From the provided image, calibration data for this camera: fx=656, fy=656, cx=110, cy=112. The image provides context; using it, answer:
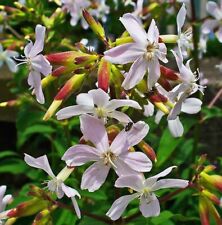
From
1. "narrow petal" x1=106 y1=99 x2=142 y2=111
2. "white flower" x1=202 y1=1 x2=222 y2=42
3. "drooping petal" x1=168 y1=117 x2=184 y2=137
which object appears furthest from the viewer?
"white flower" x1=202 y1=1 x2=222 y2=42

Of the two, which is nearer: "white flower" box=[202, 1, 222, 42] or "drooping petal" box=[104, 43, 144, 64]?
"drooping petal" box=[104, 43, 144, 64]

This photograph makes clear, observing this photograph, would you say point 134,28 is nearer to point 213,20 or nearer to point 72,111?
point 72,111

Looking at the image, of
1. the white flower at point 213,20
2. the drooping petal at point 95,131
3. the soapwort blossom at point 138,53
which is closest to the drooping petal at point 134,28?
the soapwort blossom at point 138,53

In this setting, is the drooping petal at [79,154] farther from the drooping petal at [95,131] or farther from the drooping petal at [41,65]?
the drooping petal at [41,65]

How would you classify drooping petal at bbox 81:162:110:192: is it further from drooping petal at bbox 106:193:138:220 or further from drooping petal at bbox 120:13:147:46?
drooping petal at bbox 120:13:147:46

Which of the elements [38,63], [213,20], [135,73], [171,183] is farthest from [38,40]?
[213,20]

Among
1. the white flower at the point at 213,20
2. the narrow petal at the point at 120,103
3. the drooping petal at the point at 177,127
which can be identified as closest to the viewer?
the narrow petal at the point at 120,103

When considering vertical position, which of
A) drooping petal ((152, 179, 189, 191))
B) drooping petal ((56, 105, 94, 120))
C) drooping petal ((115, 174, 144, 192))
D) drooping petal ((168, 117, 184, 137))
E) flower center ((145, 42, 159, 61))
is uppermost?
flower center ((145, 42, 159, 61))

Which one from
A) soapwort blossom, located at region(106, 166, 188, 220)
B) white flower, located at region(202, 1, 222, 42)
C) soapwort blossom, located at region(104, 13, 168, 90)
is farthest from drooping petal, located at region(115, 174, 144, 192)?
white flower, located at region(202, 1, 222, 42)
